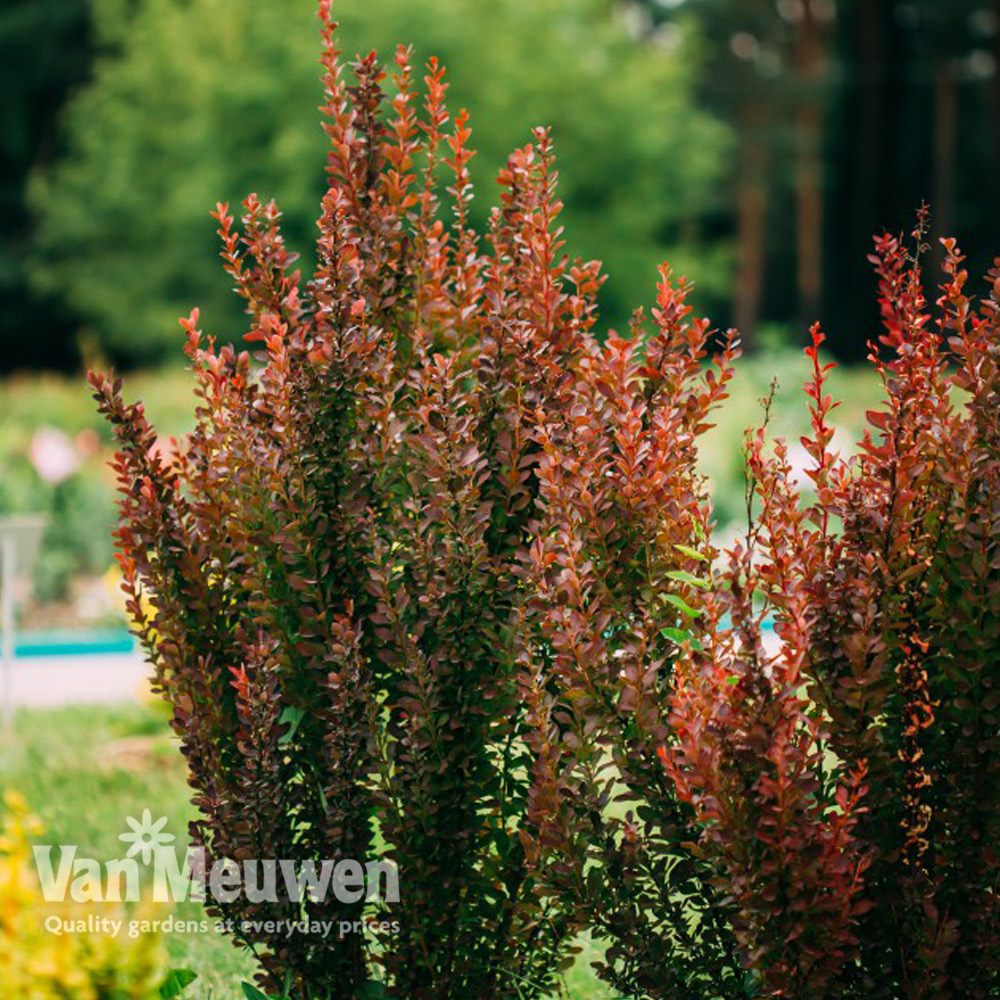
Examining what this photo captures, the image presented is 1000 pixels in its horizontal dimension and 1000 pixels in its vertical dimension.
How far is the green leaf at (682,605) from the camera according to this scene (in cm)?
282

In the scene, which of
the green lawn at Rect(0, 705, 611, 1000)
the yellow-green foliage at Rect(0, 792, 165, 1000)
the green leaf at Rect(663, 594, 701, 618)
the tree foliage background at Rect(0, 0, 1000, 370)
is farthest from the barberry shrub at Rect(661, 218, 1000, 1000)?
the tree foliage background at Rect(0, 0, 1000, 370)

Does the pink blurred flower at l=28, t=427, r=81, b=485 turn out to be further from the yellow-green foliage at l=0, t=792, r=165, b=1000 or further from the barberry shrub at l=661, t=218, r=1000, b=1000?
the yellow-green foliage at l=0, t=792, r=165, b=1000

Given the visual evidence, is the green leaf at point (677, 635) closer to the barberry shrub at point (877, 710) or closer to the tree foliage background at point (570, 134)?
the barberry shrub at point (877, 710)

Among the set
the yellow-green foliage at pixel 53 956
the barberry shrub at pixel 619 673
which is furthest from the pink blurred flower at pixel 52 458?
the yellow-green foliage at pixel 53 956

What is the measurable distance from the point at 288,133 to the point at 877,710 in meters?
22.2

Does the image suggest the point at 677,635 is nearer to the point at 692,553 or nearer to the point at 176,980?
the point at 692,553

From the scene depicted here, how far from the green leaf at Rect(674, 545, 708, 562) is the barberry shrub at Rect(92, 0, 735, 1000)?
0.12 feet

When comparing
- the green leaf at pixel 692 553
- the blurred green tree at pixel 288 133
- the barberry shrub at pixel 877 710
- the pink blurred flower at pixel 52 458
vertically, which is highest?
the blurred green tree at pixel 288 133

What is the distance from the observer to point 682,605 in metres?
2.81

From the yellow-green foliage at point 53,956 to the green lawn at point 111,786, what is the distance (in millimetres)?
1462

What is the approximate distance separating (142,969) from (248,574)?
102cm

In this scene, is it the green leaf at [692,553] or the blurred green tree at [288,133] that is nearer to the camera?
the green leaf at [692,553]

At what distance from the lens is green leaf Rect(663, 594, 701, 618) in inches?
111

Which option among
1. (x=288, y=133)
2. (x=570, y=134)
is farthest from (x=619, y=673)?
(x=570, y=134)
